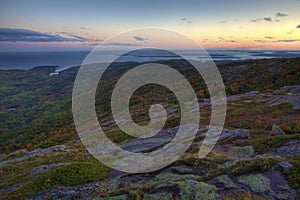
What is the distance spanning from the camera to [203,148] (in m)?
16.2

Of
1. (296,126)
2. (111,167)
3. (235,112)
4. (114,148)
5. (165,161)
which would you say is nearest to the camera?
(165,161)

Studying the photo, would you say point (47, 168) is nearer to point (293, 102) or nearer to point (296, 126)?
point (296, 126)

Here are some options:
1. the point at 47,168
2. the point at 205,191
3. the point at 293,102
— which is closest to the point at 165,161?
the point at 205,191

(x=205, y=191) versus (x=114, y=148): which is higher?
(x=205, y=191)

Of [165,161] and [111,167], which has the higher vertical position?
[165,161]

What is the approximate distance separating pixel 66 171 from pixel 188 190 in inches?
322

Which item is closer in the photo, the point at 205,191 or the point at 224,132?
the point at 205,191

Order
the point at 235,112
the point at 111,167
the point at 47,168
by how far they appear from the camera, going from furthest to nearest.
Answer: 1. the point at 235,112
2. the point at 47,168
3. the point at 111,167

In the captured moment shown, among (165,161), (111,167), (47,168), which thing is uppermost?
(165,161)

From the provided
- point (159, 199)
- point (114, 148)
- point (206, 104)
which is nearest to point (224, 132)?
point (114, 148)

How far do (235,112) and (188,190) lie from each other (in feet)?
70.3

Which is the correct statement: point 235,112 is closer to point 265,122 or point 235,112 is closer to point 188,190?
point 265,122

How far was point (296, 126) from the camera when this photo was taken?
1942 centimetres

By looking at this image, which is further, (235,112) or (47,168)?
(235,112)
